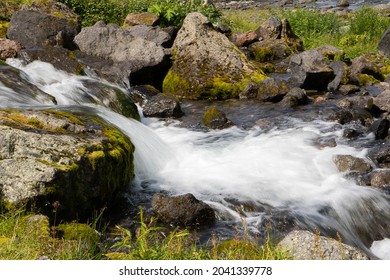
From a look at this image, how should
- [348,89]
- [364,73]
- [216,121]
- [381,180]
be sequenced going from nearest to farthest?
[381,180] < [216,121] < [348,89] < [364,73]

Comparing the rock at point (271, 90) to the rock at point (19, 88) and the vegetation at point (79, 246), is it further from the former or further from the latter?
the vegetation at point (79, 246)

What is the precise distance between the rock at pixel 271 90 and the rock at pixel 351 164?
188 inches

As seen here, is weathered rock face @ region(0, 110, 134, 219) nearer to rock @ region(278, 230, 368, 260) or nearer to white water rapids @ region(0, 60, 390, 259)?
white water rapids @ region(0, 60, 390, 259)

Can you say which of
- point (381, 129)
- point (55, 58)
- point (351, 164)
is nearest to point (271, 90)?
point (381, 129)

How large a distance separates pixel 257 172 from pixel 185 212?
2.66 metres

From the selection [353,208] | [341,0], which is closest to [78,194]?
[353,208]

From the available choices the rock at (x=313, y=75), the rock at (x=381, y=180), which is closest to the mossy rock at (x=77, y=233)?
the rock at (x=381, y=180)

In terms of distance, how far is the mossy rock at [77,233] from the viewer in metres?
5.51

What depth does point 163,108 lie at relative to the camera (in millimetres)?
13227

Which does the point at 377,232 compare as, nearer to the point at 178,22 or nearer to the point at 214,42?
the point at 214,42

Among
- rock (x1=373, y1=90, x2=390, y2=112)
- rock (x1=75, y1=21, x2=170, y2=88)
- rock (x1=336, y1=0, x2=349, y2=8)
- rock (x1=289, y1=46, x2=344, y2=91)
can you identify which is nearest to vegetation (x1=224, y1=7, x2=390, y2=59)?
rock (x1=289, y1=46, x2=344, y2=91)

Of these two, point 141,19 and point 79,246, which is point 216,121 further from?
point 141,19

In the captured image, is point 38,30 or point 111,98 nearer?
point 111,98

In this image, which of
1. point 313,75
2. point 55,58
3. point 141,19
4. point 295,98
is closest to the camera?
point 295,98
